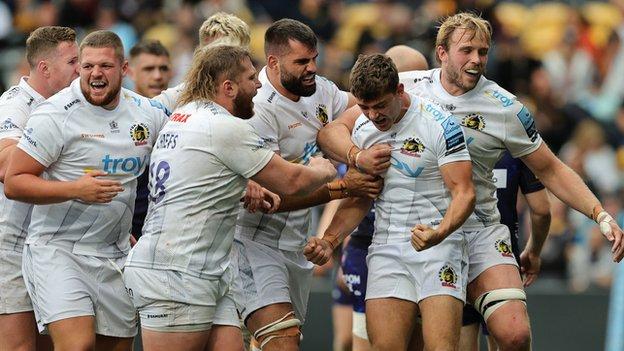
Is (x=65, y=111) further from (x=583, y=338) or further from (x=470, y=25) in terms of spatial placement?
(x=583, y=338)

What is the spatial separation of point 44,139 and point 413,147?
2.50 metres

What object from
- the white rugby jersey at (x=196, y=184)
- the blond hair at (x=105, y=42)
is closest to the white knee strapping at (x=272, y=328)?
the white rugby jersey at (x=196, y=184)

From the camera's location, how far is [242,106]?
859cm

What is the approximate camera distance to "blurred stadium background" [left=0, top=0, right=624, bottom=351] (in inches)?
637

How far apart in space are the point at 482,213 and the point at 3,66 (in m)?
10.8

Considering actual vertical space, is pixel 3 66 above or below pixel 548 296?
above

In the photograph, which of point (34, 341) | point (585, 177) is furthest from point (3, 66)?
point (34, 341)

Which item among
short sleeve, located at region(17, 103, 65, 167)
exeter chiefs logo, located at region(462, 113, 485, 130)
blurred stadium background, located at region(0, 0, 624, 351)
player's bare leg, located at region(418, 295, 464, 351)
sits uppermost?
short sleeve, located at region(17, 103, 65, 167)

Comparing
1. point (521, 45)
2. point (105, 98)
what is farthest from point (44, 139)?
point (521, 45)

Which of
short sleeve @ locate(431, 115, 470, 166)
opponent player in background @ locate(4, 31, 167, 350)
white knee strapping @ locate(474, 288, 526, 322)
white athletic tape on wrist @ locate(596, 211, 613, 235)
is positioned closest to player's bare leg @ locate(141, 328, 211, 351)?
opponent player in background @ locate(4, 31, 167, 350)

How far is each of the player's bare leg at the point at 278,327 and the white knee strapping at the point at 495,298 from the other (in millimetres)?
1350

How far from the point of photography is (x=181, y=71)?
1844cm

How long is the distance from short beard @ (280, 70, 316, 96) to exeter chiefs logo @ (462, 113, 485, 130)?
3.68 feet

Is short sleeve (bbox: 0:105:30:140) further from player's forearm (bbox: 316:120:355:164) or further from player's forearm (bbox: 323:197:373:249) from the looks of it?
player's forearm (bbox: 323:197:373:249)
